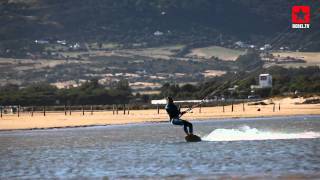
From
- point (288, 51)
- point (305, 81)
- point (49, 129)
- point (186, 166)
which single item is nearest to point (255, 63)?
point (288, 51)

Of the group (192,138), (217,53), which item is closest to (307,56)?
(217,53)

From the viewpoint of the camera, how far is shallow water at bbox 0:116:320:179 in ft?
86.0

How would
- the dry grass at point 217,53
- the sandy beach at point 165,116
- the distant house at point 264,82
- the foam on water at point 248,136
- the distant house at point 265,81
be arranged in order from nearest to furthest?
the foam on water at point 248,136 < the sandy beach at point 165,116 < the distant house at point 264,82 < the distant house at point 265,81 < the dry grass at point 217,53

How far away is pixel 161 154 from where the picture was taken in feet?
105

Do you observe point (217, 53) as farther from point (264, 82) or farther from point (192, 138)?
point (192, 138)

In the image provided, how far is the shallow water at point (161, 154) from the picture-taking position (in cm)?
2622

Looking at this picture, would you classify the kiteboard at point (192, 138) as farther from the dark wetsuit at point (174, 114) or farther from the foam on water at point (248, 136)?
the foam on water at point (248, 136)

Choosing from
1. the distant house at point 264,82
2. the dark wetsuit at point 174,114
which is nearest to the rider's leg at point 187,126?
the dark wetsuit at point 174,114

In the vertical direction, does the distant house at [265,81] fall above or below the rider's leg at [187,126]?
above

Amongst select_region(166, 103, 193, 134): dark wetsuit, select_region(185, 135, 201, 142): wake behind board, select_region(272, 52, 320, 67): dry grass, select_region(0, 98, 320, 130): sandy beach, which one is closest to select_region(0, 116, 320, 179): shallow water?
select_region(185, 135, 201, 142): wake behind board

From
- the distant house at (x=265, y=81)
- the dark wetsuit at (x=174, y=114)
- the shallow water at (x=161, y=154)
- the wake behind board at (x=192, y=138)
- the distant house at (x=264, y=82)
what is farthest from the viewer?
the distant house at (x=265, y=81)

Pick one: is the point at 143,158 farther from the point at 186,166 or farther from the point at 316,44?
the point at 316,44

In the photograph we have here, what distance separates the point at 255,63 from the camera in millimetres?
135875

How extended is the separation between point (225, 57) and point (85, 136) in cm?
12882
